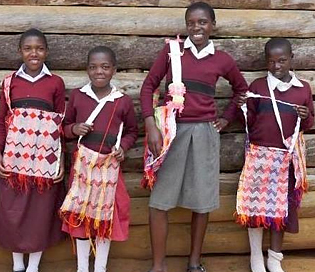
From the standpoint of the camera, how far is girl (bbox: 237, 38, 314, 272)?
160 inches

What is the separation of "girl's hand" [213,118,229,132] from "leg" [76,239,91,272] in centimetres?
110

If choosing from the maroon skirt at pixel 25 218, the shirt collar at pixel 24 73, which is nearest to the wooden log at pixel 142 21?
the shirt collar at pixel 24 73

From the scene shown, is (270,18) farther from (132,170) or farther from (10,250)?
(10,250)

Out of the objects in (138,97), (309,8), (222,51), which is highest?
(309,8)

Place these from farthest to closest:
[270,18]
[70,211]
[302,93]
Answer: [270,18] → [302,93] → [70,211]

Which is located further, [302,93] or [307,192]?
[307,192]

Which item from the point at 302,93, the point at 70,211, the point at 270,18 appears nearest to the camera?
the point at 70,211

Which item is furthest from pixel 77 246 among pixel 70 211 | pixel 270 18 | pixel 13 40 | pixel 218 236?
pixel 270 18

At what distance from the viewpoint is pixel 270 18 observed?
4359 mm

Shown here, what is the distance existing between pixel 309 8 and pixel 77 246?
2.33 metres

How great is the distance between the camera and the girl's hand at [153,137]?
3.82 m

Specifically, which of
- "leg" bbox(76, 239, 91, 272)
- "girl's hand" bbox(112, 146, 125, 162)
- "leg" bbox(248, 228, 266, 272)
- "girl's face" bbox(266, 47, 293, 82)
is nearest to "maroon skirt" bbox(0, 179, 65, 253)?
"leg" bbox(76, 239, 91, 272)

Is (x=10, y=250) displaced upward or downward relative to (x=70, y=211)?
downward

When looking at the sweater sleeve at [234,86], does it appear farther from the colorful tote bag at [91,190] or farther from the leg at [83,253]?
the leg at [83,253]
